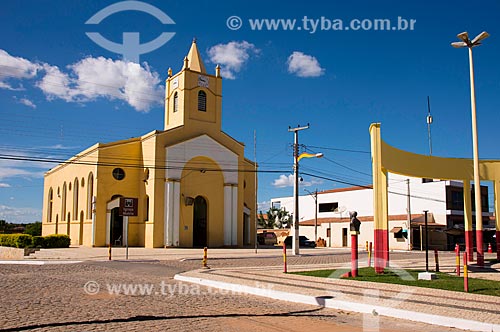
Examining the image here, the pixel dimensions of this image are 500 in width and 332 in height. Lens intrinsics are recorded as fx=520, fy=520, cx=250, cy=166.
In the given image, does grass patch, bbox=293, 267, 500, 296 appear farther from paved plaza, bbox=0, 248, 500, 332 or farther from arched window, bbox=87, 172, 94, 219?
arched window, bbox=87, 172, 94, 219

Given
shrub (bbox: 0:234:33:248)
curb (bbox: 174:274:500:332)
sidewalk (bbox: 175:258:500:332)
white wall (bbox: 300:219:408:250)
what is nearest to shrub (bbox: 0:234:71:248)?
shrub (bbox: 0:234:33:248)

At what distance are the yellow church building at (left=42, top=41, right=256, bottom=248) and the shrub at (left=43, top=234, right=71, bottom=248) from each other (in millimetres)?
2032

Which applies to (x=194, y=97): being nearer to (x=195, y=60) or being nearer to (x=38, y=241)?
(x=195, y=60)

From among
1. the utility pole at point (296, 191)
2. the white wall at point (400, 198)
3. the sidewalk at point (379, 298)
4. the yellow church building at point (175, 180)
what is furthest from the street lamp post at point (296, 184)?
the white wall at point (400, 198)

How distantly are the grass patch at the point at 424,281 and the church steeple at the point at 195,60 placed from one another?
103ft

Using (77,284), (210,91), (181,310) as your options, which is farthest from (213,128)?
(181,310)

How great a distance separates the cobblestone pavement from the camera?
28.9ft

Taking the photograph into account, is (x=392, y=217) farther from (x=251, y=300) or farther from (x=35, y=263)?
(x=251, y=300)

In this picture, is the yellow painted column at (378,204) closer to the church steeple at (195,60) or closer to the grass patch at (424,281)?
the grass patch at (424,281)

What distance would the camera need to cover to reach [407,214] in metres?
50.0

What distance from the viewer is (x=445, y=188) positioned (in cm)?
5428

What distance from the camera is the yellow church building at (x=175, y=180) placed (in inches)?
1594

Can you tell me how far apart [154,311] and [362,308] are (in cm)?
427

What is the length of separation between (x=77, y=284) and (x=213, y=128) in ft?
103
